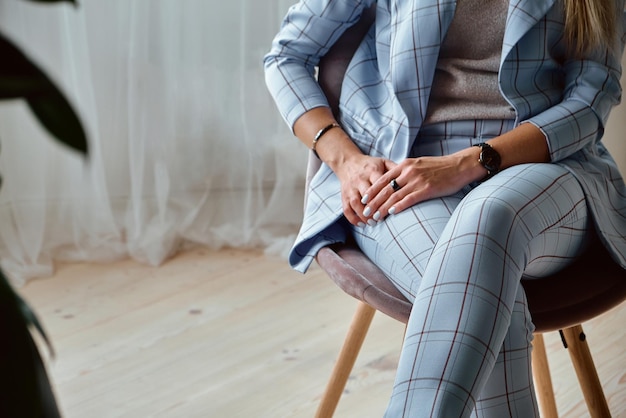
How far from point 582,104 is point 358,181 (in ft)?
1.09

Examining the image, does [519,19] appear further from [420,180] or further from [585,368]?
[585,368]

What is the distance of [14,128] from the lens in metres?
1.99

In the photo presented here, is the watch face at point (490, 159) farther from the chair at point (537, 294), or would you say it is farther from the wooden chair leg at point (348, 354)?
the wooden chair leg at point (348, 354)

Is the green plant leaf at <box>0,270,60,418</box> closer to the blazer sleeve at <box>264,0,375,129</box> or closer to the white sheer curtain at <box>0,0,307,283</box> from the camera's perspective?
the blazer sleeve at <box>264,0,375,129</box>

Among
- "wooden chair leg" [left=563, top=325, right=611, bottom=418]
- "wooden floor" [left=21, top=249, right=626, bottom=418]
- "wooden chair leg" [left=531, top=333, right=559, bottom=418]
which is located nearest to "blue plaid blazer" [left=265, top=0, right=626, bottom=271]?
"wooden chair leg" [left=563, top=325, right=611, bottom=418]

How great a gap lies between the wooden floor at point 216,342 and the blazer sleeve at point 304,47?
1.85 ft

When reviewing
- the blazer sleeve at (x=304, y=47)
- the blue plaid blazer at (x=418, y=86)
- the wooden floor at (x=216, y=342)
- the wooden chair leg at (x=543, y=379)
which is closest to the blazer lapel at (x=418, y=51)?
the blue plaid blazer at (x=418, y=86)

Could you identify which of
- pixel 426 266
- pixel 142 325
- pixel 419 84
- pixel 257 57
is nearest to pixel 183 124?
pixel 257 57

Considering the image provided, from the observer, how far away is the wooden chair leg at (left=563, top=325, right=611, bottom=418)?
121 centimetres

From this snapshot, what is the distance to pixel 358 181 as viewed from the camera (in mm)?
1169

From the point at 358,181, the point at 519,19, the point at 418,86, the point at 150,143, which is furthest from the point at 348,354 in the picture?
the point at 150,143

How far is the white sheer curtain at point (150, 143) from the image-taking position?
199cm

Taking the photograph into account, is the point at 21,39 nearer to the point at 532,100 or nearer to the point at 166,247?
the point at 166,247

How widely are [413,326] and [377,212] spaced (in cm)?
26
